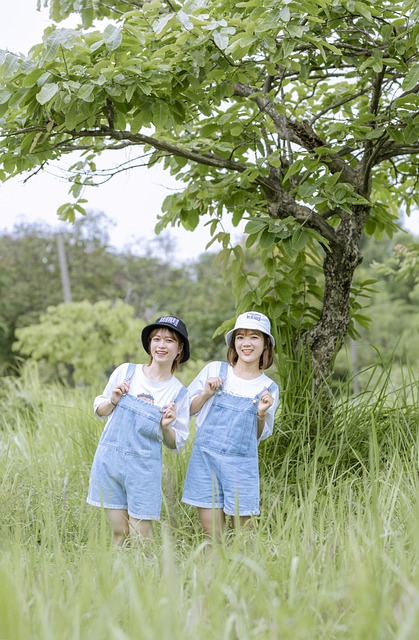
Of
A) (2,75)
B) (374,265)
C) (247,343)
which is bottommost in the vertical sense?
(247,343)

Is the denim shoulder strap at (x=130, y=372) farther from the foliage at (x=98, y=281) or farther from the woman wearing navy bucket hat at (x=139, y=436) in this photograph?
the foliage at (x=98, y=281)

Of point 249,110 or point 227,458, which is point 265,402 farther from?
point 249,110

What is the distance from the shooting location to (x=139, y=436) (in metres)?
3.17

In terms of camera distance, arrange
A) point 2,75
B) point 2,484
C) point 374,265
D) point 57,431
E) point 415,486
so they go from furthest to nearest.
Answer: point 374,265 → point 57,431 → point 2,484 → point 415,486 → point 2,75

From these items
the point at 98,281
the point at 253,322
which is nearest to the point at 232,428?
the point at 253,322

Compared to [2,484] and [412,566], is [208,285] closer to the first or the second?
[2,484]

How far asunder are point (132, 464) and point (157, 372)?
45 cm

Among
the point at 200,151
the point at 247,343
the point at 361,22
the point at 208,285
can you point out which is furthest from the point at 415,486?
the point at 208,285

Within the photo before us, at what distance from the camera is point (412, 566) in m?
2.15

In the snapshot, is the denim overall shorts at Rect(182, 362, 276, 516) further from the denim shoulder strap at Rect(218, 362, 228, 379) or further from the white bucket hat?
the white bucket hat

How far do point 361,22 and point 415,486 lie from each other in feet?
7.32

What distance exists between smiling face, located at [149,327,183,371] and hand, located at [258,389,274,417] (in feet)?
1.61

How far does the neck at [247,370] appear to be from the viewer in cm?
333

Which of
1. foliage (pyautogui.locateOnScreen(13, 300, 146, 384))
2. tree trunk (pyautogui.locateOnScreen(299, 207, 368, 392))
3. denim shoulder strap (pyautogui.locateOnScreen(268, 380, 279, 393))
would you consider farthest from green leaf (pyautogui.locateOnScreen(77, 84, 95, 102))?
foliage (pyautogui.locateOnScreen(13, 300, 146, 384))
